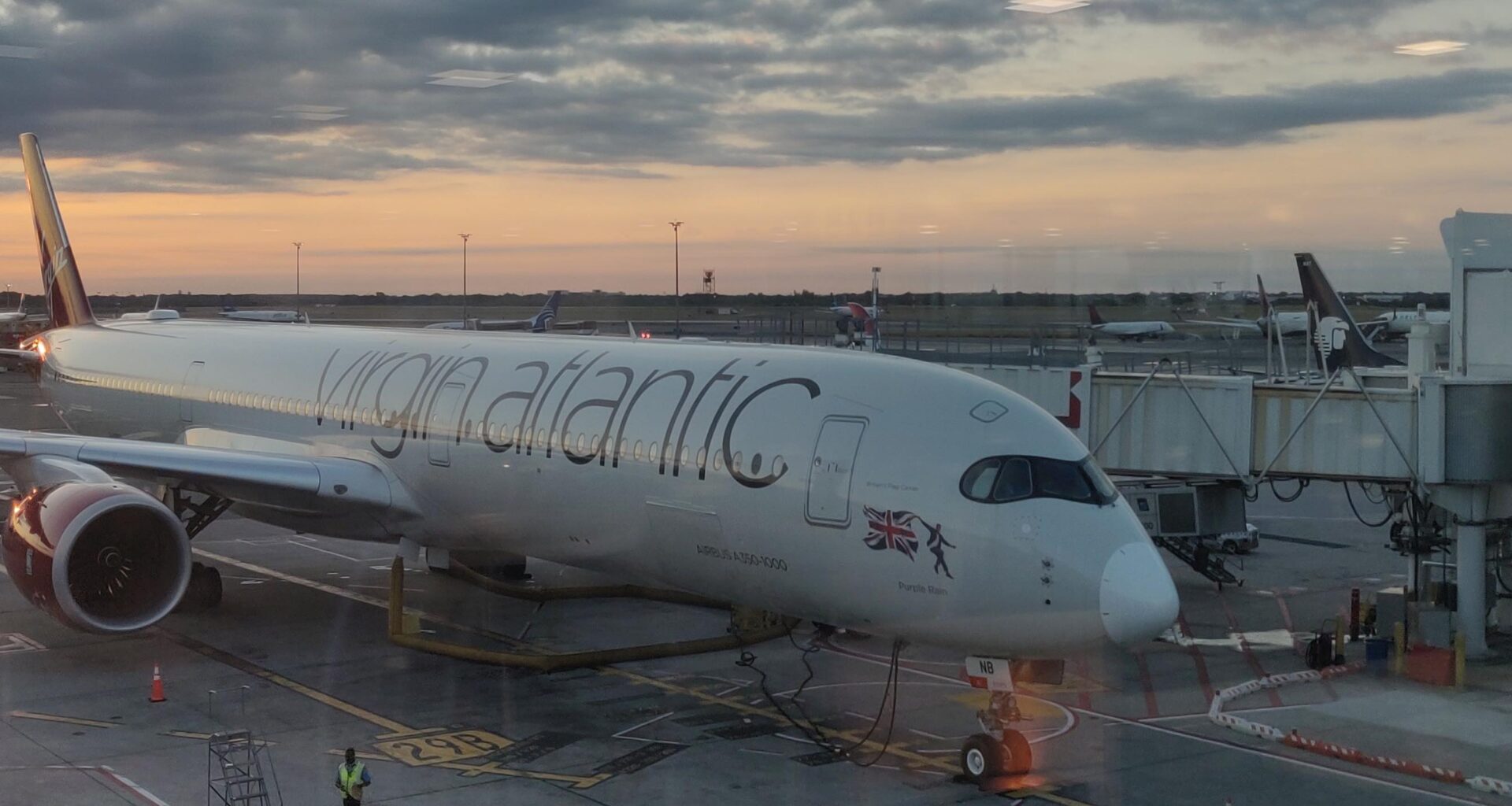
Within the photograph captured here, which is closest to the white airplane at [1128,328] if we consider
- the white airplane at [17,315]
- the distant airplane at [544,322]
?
the distant airplane at [544,322]

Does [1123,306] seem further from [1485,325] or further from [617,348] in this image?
[617,348]

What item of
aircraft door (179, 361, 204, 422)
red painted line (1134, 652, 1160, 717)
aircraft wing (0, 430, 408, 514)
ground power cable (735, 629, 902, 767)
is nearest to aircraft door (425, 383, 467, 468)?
aircraft wing (0, 430, 408, 514)

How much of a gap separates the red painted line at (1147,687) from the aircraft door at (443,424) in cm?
908

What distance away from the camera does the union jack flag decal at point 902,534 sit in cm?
1254

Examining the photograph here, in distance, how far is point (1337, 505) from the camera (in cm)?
3872

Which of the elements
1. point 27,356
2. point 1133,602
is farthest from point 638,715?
point 27,356

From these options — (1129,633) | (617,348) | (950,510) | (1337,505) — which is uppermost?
(617,348)

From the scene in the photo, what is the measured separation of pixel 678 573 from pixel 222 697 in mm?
5671

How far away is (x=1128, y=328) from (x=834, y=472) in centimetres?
1873

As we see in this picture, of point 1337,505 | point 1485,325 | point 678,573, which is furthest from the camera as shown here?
point 1337,505

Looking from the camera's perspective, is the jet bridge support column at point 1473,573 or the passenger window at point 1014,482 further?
the jet bridge support column at point 1473,573

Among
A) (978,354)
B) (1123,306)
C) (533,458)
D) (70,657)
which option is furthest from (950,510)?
(70,657)

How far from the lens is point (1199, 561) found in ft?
82.5

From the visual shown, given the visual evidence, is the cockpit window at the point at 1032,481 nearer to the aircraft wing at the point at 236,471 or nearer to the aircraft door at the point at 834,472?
the aircraft door at the point at 834,472
